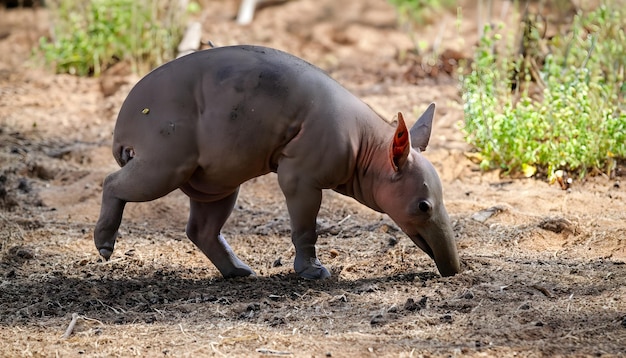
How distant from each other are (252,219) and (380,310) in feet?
7.99

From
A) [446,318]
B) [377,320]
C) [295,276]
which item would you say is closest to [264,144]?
[295,276]

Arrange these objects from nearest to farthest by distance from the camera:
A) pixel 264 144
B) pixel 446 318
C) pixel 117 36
Result: 1. pixel 446 318
2. pixel 264 144
3. pixel 117 36

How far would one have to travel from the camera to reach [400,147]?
4.70 metres

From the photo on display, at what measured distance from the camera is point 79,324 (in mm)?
4246

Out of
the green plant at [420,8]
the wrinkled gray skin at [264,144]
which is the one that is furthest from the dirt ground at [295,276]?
the green plant at [420,8]

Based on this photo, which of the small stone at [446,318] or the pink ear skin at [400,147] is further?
the pink ear skin at [400,147]

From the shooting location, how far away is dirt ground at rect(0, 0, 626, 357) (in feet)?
12.9

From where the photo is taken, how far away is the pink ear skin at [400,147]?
4.64 meters

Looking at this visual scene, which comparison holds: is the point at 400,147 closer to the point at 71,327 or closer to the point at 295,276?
the point at 295,276

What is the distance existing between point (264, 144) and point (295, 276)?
0.87 m

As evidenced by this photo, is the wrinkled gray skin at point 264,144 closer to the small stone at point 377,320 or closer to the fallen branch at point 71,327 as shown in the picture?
the fallen branch at point 71,327

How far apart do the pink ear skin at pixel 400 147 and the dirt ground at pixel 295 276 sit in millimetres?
655

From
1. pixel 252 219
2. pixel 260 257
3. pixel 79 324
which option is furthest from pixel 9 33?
pixel 79 324

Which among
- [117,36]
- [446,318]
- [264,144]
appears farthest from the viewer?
[117,36]
